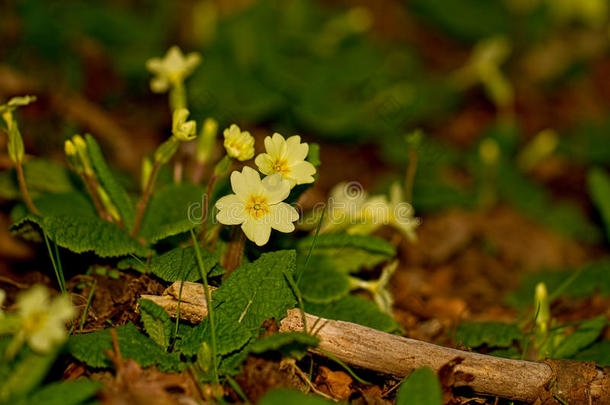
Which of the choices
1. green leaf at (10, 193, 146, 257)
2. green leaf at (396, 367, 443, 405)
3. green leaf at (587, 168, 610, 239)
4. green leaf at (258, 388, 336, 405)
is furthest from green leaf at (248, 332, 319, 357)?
green leaf at (587, 168, 610, 239)

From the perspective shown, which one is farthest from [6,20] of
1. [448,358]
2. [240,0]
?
[448,358]

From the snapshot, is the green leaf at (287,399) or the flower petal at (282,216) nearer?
the green leaf at (287,399)

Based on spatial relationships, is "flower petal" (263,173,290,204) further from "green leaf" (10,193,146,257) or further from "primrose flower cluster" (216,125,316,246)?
"green leaf" (10,193,146,257)

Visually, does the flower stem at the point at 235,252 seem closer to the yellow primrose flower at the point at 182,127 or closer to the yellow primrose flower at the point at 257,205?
the yellow primrose flower at the point at 257,205

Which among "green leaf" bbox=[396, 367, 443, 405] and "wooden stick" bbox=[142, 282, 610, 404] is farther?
"wooden stick" bbox=[142, 282, 610, 404]

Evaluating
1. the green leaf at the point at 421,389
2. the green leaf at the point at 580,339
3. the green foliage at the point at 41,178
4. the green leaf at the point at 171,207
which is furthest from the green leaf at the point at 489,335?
the green foliage at the point at 41,178

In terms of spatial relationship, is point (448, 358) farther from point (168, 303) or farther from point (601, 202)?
point (601, 202)

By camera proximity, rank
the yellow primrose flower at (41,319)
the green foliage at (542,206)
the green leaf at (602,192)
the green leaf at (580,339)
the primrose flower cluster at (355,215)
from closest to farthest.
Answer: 1. the yellow primrose flower at (41,319)
2. the green leaf at (580,339)
3. the primrose flower cluster at (355,215)
4. the green leaf at (602,192)
5. the green foliage at (542,206)
